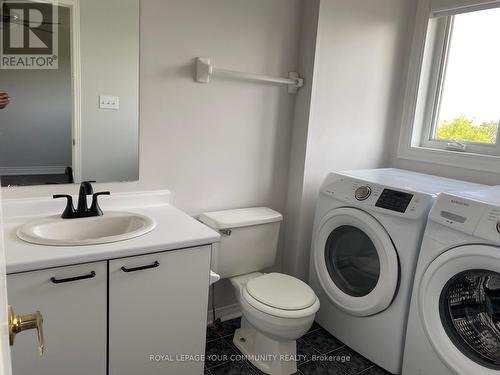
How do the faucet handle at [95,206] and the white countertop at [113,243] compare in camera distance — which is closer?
the white countertop at [113,243]

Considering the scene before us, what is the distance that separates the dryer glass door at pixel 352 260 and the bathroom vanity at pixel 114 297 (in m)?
0.82

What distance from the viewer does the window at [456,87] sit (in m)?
2.25

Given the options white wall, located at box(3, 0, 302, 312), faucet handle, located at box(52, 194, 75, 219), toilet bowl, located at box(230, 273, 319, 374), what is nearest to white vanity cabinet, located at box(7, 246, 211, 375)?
toilet bowl, located at box(230, 273, 319, 374)

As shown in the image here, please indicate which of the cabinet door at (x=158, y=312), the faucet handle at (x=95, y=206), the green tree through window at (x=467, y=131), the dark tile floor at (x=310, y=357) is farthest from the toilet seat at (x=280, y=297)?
the green tree through window at (x=467, y=131)

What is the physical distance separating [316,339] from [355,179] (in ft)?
3.17

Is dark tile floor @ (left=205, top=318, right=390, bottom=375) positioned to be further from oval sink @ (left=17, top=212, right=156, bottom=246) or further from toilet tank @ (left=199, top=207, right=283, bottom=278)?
oval sink @ (left=17, top=212, right=156, bottom=246)

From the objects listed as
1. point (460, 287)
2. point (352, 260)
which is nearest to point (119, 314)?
point (352, 260)

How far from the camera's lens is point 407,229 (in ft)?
5.80

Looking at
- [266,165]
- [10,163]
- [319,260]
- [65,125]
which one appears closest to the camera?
[10,163]

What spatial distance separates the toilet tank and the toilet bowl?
0.09m

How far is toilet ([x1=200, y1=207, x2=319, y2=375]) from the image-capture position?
174 cm

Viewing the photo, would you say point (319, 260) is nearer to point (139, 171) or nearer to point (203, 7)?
point (139, 171)

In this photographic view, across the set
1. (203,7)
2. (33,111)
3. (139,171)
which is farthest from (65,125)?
(203,7)

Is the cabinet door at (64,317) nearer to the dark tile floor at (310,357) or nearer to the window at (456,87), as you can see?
the dark tile floor at (310,357)
